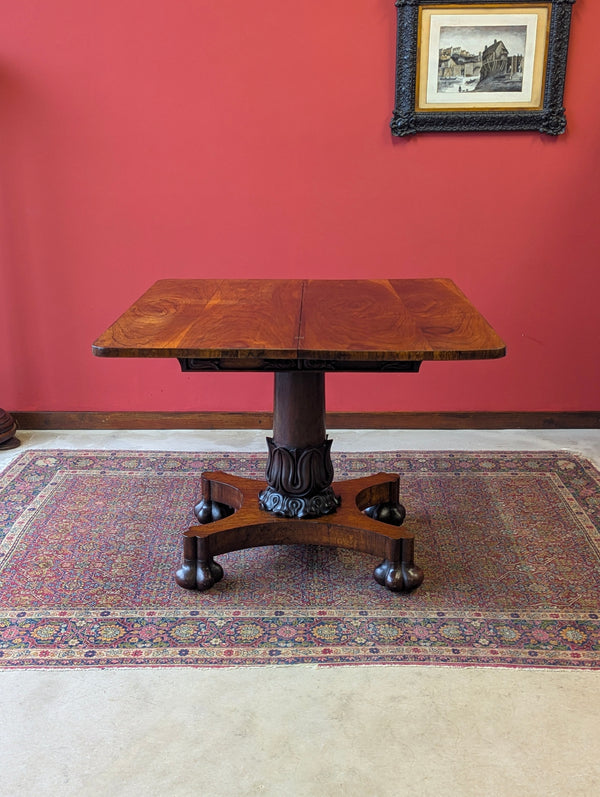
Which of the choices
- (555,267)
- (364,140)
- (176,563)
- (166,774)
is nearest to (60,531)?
(176,563)

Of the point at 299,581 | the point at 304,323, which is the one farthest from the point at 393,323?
the point at 299,581

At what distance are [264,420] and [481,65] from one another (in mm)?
1802

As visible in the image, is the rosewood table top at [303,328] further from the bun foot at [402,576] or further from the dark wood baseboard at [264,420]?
the dark wood baseboard at [264,420]

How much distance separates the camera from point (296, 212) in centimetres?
360

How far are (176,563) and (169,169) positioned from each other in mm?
1802

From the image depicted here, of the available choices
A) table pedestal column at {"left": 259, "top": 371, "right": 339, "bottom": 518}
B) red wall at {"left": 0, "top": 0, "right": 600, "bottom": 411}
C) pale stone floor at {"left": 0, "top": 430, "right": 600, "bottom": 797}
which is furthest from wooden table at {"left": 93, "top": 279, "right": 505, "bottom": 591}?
red wall at {"left": 0, "top": 0, "right": 600, "bottom": 411}

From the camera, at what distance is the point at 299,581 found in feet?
8.11

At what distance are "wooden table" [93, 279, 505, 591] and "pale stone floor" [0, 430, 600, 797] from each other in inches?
17.8

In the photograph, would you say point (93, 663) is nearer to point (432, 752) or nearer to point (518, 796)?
point (432, 752)

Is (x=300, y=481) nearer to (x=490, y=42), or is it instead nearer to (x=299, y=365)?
(x=299, y=365)


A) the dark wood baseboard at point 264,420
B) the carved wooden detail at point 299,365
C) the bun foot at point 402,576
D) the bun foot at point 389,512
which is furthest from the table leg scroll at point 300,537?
the dark wood baseboard at point 264,420

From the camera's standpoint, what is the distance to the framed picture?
3338 mm

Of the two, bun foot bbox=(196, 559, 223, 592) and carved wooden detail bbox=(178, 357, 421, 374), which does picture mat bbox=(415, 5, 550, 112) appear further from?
bun foot bbox=(196, 559, 223, 592)

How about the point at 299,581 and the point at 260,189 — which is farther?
the point at 260,189
